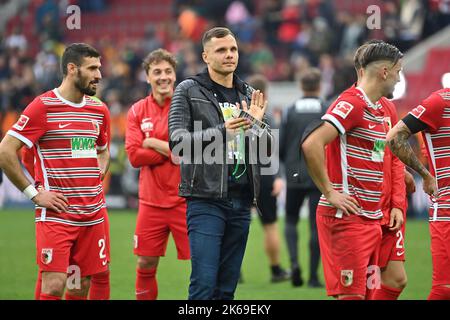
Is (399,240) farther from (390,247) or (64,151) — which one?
(64,151)

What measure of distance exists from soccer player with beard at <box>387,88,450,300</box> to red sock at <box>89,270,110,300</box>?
2949mm

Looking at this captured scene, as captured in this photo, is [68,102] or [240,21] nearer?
[68,102]

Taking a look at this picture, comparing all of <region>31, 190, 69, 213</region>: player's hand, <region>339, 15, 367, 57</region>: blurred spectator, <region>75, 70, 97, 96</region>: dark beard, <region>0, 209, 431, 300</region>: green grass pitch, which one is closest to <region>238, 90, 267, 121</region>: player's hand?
<region>75, 70, 97, 96</region>: dark beard

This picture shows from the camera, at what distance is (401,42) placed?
22703 mm

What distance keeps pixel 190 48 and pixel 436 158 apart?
58.2 feet

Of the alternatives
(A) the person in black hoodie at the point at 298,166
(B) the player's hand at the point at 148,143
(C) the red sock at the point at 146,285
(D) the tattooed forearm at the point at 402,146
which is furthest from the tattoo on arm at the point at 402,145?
(A) the person in black hoodie at the point at 298,166

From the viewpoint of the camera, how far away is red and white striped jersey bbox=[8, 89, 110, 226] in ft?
25.0

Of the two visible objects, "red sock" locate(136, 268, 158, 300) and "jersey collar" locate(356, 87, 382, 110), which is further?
"red sock" locate(136, 268, 158, 300)

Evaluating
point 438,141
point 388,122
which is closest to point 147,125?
point 388,122

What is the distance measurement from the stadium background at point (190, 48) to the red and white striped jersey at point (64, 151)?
21.3ft

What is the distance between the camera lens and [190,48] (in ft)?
80.8

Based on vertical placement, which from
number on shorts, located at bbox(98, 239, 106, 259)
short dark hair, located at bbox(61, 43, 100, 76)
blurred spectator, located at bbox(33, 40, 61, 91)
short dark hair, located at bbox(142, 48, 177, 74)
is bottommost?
number on shorts, located at bbox(98, 239, 106, 259)

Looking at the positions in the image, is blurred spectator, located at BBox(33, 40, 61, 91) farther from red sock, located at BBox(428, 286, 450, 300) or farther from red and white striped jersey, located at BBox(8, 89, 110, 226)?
red sock, located at BBox(428, 286, 450, 300)

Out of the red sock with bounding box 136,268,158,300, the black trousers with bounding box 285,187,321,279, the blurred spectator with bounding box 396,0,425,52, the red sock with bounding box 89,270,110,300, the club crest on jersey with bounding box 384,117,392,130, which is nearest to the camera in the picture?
the club crest on jersey with bounding box 384,117,392,130
